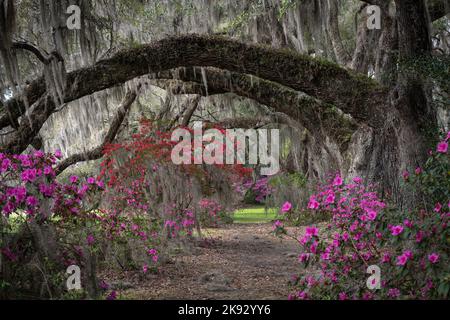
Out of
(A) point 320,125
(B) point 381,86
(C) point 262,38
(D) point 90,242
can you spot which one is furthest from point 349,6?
(D) point 90,242

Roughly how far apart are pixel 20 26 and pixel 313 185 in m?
7.86

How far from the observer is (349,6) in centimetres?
1357

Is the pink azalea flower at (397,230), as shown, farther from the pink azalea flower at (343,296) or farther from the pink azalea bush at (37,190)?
the pink azalea bush at (37,190)

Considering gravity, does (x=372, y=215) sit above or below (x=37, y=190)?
below

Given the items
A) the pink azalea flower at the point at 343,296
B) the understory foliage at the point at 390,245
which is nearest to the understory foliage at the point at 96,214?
the understory foliage at the point at 390,245

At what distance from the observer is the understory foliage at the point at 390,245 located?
140 inches

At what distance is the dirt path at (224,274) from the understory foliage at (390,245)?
85cm

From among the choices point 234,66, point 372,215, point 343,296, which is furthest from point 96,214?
point 372,215

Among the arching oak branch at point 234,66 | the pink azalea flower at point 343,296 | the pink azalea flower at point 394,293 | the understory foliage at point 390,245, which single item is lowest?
the pink azalea flower at point 343,296

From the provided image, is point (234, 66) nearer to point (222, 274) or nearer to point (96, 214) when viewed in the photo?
point (96, 214)

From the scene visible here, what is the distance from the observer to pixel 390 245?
14.0 feet

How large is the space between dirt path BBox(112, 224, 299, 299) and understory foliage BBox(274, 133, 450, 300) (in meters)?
0.85

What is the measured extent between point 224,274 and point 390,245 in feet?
8.67
